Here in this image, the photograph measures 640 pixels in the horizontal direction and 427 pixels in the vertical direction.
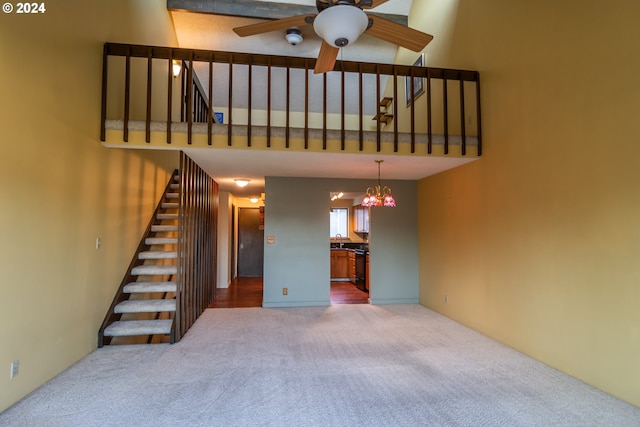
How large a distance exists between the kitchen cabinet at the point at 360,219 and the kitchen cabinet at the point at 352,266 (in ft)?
3.24

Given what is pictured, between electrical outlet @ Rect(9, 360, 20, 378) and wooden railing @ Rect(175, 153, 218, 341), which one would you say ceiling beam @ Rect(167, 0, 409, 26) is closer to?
wooden railing @ Rect(175, 153, 218, 341)

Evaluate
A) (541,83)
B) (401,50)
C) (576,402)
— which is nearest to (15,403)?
(576,402)

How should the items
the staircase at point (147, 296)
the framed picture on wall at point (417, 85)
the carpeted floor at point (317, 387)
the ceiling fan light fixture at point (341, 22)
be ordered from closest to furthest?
1. the ceiling fan light fixture at point (341, 22)
2. the carpeted floor at point (317, 387)
3. the staircase at point (147, 296)
4. the framed picture on wall at point (417, 85)

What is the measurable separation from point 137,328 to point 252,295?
3178 mm

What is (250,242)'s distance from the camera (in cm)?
1018

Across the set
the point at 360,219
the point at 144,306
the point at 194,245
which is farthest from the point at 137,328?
the point at 360,219

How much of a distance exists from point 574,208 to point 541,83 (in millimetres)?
1351

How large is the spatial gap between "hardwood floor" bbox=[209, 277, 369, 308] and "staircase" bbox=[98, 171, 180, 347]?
124 centimetres

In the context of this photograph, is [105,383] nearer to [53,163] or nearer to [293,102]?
[53,163]

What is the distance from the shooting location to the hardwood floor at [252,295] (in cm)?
625

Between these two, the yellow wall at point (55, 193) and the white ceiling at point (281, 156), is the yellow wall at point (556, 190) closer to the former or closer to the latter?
the white ceiling at point (281, 156)

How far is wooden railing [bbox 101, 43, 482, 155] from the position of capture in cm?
394

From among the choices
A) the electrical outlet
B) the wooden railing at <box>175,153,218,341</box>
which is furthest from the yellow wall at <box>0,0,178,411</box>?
the wooden railing at <box>175,153,218,341</box>

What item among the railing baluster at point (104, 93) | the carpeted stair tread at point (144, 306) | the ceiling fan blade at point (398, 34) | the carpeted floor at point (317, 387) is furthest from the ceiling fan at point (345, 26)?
the carpeted stair tread at point (144, 306)
